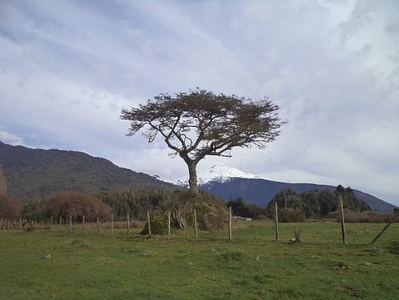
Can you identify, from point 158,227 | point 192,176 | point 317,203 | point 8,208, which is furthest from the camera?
point 317,203

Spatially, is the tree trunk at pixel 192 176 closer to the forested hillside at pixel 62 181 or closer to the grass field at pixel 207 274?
the grass field at pixel 207 274

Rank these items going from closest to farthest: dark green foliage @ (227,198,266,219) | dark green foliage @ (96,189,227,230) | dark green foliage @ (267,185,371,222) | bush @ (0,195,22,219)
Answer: dark green foliage @ (96,189,227,230) < bush @ (0,195,22,219) < dark green foliage @ (227,198,266,219) < dark green foliage @ (267,185,371,222)

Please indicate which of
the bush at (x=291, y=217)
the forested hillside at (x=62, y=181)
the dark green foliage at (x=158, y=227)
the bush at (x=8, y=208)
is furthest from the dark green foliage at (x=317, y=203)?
the forested hillside at (x=62, y=181)

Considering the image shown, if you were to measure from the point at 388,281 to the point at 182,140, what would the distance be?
28407 mm

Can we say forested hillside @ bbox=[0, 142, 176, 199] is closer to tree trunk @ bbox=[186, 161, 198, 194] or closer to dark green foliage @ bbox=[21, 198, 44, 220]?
dark green foliage @ bbox=[21, 198, 44, 220]

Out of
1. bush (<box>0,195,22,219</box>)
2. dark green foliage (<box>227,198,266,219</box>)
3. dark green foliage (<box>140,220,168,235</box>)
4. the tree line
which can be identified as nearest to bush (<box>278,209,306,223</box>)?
the tree line

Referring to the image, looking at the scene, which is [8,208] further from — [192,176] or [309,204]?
[309,204]

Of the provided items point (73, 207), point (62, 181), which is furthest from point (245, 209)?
point (62, 181)

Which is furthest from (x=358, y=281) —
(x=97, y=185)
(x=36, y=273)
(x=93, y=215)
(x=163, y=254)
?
(x=97, y=185)

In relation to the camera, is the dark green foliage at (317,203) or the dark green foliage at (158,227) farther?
the dark green foliage at (317,203)

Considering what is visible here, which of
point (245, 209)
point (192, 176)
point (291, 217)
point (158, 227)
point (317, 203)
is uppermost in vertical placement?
point (192, 176)

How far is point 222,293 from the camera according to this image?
402 inches

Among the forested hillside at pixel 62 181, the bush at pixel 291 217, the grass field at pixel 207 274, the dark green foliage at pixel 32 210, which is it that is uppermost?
the forested hillside at pixel 62 181

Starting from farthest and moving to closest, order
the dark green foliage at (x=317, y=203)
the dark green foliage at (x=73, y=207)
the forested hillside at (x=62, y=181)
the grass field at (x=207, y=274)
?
the forested hillside at (x=62, y=181)
the dark green foliage at (x=317, y=203)
the dark green foliage at (x=73, y=207)
the grass field at (x=207, y=274)
